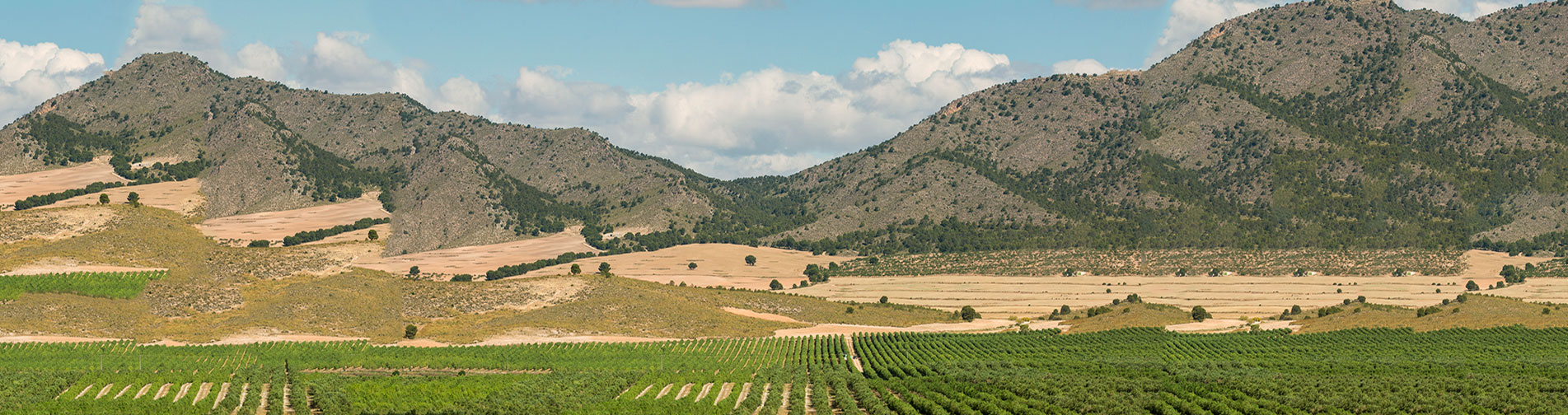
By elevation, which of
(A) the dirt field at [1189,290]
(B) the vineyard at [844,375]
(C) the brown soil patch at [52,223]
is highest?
(C) the brown soil patch at [52,223]

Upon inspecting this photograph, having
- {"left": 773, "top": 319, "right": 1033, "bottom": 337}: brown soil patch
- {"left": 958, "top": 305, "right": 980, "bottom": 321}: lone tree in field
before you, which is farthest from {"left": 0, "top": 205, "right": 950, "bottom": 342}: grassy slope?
{"left": 958, "top": 305, "right": 980, "bottom": 321}: lone tree in field

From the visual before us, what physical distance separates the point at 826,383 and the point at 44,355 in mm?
65531

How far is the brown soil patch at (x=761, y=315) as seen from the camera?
145375mm

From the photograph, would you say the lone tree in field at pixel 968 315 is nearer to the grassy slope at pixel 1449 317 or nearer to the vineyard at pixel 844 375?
the vineyard at pixel 844 375

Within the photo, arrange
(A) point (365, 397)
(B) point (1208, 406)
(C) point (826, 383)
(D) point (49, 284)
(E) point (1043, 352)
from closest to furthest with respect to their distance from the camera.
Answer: (B) point (1208, 406) → (A) point (365, 397) → (C) point (826, 383) → (E) point (1043, 352) → (D) point (49, 284)

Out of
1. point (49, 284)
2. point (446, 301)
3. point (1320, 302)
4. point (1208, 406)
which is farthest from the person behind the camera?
point (1320, 302)

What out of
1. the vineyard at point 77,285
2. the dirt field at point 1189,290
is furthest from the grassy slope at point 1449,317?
the vineyard at point 77,285

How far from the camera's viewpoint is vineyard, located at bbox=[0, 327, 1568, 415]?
63.5 metres

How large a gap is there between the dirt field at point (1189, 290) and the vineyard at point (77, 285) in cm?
8614

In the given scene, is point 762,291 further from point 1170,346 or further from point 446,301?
point 1170,346

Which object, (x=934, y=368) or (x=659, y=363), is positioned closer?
(x=934, y=368)

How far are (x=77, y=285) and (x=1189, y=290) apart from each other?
454 feet

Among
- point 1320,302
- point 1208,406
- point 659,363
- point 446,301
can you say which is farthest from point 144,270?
point 1320,302

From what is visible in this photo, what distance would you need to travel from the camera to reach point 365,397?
71500mm
